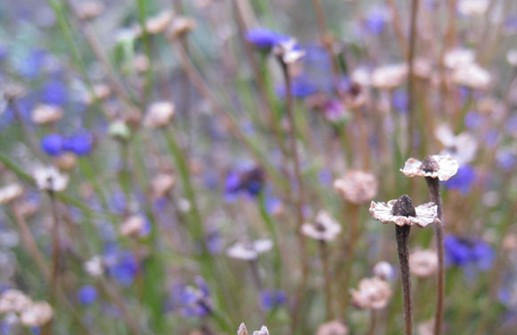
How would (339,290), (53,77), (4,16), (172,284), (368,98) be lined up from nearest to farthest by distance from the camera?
(339,290) < (368,98) < (172,284) < (53,77) < (4,16)

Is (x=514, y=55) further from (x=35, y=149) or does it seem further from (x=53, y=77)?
(x=53, y=77)

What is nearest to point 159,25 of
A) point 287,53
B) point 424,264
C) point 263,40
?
point 263,40

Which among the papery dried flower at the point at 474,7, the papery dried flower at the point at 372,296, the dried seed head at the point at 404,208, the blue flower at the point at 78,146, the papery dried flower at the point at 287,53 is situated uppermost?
the papery dried flower at the point at 474,7

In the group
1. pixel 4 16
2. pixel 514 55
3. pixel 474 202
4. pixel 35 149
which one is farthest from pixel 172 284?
pixel 4 16

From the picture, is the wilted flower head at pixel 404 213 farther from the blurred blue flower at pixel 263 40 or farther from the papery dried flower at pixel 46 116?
the papery dried flower at pixel 46 116

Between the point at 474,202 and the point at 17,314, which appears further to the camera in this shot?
the point at 474,202

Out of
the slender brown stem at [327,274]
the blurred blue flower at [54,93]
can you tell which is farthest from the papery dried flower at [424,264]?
the blurred blue flower at [54,93]

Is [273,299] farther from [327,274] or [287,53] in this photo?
[287,53]
